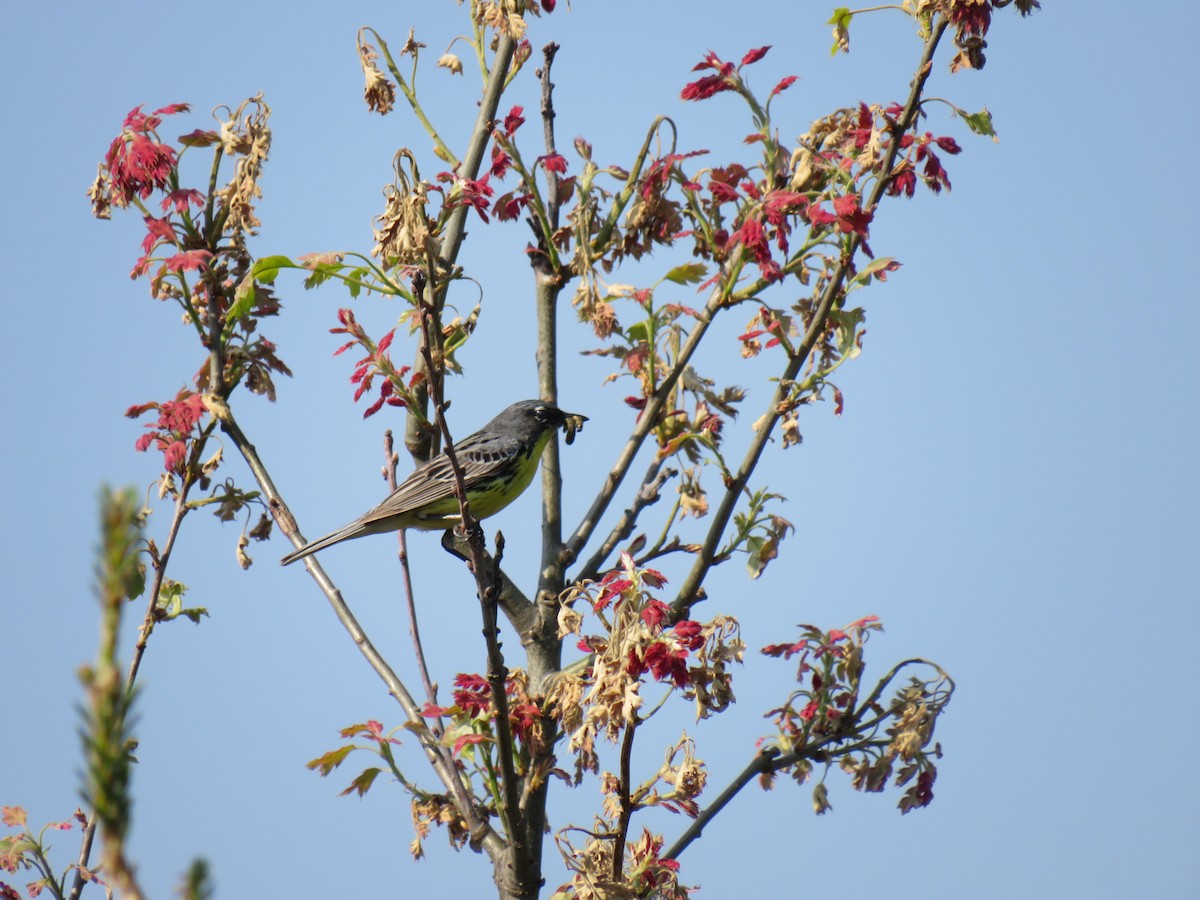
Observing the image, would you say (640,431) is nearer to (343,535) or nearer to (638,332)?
(638,332)

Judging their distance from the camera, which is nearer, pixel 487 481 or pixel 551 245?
pixel 551 245

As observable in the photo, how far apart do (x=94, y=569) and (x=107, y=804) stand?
233 mm

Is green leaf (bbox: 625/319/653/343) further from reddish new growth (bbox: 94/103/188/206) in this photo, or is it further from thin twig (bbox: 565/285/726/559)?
reddish new growth (bbox: 94/103/188/206)

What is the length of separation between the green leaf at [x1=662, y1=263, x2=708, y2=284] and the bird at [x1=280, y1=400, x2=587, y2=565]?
39.5 inches

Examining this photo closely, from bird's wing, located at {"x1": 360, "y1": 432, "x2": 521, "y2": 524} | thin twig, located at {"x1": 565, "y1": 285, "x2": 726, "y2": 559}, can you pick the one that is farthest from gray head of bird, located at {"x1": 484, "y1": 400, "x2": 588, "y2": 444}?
thin twig, located at {"x1": 565, "y1": 285, "x2": 726, "y2": 559}

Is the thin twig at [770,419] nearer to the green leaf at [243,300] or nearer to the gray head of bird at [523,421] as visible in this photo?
the green leaf at [243,300]

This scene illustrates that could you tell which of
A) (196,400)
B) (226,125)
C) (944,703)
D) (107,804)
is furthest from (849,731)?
(107,804)

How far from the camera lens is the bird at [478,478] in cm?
732

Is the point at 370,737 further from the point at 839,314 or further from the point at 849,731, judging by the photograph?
the point at 839,314

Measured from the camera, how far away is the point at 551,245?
5.80m

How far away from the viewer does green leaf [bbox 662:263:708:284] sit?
564cm

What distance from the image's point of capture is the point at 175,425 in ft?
17.3

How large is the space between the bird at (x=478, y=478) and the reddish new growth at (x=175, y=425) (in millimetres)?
1254

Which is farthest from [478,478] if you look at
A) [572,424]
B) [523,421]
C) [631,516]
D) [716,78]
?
[716,78]
